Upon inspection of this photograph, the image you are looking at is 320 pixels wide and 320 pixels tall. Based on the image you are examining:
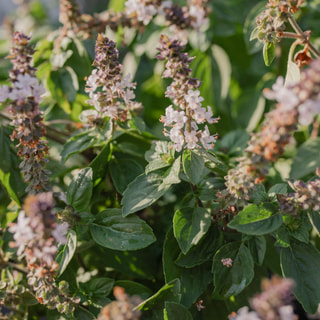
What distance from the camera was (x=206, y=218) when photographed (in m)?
0.75

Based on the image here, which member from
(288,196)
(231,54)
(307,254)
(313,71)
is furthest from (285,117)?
(231,54)

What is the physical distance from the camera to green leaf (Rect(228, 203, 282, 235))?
0.66m

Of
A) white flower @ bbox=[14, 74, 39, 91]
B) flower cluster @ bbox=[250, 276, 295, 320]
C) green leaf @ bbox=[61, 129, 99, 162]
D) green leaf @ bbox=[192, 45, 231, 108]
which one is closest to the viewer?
flower cluster @ bbox=[250, 276, 295, 320]

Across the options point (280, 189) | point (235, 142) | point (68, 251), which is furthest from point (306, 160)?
point (68, 251)

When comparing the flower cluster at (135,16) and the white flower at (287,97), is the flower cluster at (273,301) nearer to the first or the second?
the white flower at (287,97)

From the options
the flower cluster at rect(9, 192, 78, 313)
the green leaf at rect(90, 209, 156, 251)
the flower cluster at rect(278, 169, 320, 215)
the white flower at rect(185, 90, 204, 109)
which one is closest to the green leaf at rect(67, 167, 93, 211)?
the green leaf at rect(90, 209, 156, 251)

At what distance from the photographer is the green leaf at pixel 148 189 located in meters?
0.72

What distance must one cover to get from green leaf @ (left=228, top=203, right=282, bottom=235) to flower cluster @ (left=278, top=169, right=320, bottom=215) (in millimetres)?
23

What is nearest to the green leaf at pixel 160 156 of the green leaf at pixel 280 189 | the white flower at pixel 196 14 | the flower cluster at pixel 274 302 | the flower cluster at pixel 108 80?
the flower cluster at pixel 108 80

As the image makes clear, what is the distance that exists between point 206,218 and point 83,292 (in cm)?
28

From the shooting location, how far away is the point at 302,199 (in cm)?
65

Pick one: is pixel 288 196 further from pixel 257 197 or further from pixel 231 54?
pixel 231 54

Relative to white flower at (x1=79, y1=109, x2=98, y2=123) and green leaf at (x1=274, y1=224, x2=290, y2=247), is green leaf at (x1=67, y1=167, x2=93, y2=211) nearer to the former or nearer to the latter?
white flower at (x1=79, y1=109, x2=98, y2=123)

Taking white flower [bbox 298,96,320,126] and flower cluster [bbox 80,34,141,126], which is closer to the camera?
white flower [bbox 298,96,320,126]
